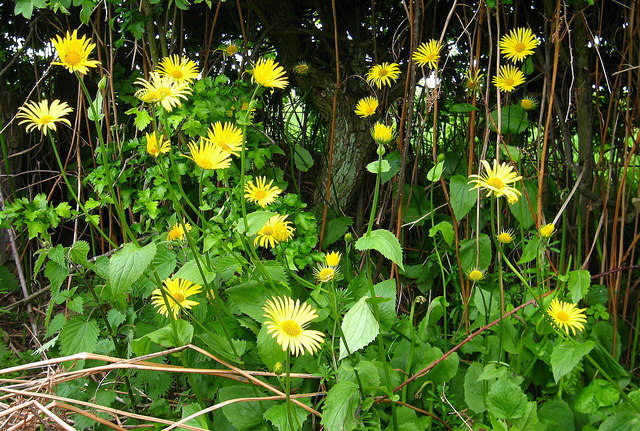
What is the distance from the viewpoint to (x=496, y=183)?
1.06 meters

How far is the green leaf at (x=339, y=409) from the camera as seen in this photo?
0.98 m

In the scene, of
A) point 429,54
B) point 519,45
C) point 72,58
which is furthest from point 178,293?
point 519,45

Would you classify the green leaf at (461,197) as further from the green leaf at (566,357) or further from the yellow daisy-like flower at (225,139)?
the yellow daisy-like flower at (225,139)

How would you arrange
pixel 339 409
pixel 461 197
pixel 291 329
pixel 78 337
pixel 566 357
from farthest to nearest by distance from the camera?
pixel 461 197 → pixel 78 337 → pixel 566 357 → pixel 339 409 → pixel 291 329

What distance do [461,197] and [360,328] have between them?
1.76 ft

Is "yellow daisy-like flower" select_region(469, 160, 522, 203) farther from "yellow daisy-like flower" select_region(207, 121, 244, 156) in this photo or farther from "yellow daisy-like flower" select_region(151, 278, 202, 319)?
"yellow daisy-like flower" select_region(151, 278, 202, 319)

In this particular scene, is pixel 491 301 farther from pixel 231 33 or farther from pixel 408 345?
pixel 231 33

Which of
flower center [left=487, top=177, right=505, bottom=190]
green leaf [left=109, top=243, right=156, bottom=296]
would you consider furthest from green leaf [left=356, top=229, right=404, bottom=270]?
green leaf [left=109, top=243, right=156, bottom=296]

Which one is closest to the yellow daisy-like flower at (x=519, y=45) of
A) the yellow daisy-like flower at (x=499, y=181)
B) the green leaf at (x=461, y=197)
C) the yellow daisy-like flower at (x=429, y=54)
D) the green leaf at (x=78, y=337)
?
the yellow daisy-like flower at (x=429, y=54)

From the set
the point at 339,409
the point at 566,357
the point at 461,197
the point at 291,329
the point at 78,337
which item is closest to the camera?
the point at 291,329

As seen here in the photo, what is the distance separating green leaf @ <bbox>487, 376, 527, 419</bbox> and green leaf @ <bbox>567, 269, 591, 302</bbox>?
0.21 metres

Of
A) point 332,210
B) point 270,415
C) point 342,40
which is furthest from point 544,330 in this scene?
point 342,40

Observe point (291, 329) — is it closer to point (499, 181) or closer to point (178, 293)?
point (178, 293)

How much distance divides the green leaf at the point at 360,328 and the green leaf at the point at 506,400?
27 cm
